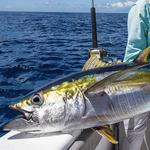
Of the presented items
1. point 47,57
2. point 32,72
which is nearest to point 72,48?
point 47,57

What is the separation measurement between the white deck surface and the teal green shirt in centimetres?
84

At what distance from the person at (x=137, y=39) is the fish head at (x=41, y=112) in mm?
963

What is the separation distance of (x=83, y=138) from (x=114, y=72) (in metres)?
0.57

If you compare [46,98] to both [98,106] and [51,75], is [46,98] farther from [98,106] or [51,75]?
[51,75]

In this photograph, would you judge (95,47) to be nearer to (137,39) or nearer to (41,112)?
(137,39)

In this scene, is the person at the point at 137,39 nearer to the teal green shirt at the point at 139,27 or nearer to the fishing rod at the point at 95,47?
the teal green shirt at the point at 139,27

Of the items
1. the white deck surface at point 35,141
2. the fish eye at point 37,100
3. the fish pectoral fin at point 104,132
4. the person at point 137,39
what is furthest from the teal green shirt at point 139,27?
the fish eye at point 37,100

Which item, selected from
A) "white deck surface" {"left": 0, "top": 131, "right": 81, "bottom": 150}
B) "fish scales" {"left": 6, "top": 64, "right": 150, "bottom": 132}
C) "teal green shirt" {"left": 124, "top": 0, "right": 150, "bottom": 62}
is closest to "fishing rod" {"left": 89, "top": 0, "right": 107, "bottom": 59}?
"teal green shirt" {"left": 124, "top": 0, "right": 150, "bottom": 62}

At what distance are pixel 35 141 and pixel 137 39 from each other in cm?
101

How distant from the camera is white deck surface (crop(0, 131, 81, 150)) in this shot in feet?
7.27

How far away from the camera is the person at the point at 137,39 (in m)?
2.88

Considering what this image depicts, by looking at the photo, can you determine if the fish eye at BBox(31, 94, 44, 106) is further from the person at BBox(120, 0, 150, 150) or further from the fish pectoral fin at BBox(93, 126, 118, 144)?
the person at BBox(120, 0, 150, 150)

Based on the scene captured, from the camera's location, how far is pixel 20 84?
8906 millimetres

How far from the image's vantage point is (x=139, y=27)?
2904 mm
